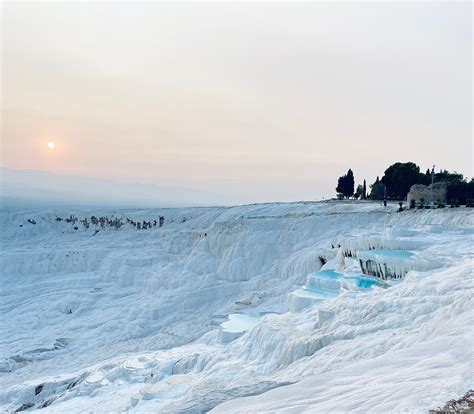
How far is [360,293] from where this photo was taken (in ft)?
41.0

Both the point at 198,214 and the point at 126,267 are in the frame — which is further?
the point at 198,214

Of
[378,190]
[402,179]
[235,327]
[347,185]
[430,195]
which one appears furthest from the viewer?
[347,185]

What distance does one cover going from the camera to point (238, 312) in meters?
18.4

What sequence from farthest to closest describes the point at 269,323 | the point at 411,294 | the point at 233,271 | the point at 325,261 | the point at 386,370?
1. the point at 233,271
2. the point at 325,261
3. the point at 269,323
4. the point at 411,294
5. the point at 386,370

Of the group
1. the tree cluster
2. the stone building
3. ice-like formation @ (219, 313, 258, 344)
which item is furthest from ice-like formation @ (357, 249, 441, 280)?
the tree cluster

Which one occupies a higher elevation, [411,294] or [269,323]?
[411,294]

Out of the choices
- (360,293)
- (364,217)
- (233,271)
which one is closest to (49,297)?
(233,271)

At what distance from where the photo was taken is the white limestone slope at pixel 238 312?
6363 mm

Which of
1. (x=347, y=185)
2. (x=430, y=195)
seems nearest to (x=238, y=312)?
(x=430, y=195)

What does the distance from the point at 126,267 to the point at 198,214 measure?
17011 millimetres

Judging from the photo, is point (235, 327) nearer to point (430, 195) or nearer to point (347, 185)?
point (430, 195)

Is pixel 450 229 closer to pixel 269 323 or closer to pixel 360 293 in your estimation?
pixel 360 293

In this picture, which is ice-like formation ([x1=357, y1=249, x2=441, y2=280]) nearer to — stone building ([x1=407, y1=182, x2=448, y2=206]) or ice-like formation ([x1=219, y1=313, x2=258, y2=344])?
ice-like formation ([x1=219, y1=313, x2=258, y2=344])

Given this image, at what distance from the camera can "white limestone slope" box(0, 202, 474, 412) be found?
6.36 meters
